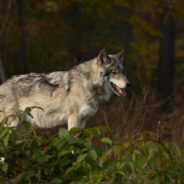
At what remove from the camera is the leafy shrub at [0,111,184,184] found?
5.07 m

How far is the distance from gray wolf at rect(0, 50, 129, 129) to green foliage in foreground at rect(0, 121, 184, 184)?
522 cm

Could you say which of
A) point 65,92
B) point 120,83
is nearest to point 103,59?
point 120,83

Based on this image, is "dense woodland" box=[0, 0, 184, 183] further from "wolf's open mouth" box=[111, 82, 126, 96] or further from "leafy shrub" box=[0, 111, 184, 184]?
"leafy shrub" box=[0, 111, 184, 184]

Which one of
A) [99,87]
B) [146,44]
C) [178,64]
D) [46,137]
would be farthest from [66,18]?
[46,137]

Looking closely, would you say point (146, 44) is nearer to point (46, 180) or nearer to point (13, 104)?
point (13, 104)

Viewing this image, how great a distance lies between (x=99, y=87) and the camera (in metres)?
10.9

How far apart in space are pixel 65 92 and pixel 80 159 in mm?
5642

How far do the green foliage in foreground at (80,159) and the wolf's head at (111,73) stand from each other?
535cm

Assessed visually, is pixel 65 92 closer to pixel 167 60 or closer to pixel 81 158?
pixel 81 158

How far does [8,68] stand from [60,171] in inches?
594

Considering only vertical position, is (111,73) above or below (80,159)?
below

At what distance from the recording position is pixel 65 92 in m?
10.7

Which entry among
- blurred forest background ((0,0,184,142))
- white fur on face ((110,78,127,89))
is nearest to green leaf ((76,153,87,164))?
white fur on face ((110,78,127,89))

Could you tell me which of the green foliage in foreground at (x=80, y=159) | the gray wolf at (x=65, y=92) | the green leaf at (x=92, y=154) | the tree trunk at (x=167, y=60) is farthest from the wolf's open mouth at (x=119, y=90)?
the tree trunk at (x=167, y=60)
